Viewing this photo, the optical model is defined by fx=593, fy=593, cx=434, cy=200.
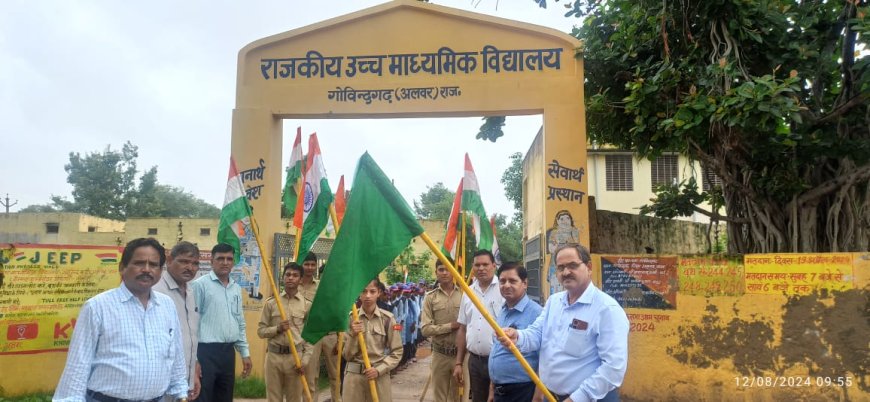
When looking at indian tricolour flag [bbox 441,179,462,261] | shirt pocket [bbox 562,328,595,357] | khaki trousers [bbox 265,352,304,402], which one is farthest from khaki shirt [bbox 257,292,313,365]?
shirt pocket [bbox 562,328,595,357]

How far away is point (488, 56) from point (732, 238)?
13.6 ft

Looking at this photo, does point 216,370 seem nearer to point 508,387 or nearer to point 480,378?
point 480,378

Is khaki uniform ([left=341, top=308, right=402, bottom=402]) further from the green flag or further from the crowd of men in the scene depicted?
the green flag

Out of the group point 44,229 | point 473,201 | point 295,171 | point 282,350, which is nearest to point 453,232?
point 473,201

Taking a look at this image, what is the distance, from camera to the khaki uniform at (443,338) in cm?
573

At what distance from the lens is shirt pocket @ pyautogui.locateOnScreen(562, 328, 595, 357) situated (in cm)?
317

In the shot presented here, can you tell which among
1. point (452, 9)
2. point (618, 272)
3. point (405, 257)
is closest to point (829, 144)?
point (618, 272)

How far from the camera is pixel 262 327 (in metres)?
5.80

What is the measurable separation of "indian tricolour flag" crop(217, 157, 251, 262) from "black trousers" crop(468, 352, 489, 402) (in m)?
2.59

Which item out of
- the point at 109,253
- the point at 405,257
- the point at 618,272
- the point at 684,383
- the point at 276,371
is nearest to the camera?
the point at 276,371

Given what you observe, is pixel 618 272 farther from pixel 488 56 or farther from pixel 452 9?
pixel 452 9

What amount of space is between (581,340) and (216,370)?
3.16 metres

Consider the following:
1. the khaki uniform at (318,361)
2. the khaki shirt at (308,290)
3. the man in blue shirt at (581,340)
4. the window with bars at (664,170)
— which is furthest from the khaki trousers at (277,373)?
the window with bars at (664,170)

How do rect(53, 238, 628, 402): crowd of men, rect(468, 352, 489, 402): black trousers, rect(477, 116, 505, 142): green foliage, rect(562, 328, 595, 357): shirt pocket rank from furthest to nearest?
rect(477, 116, 505, 142): green foliage < rect(468, 352, 489, 402): black trousers < rect(562, 328, 595, 357): shirt pocket < rect(53, 238, 628, 402): crowd of men
